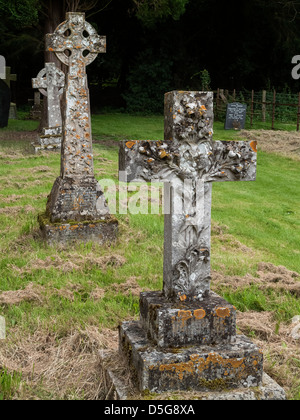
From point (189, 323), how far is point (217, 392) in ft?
1.51

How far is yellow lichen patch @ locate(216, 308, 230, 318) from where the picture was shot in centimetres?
321

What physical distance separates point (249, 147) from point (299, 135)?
15900mm

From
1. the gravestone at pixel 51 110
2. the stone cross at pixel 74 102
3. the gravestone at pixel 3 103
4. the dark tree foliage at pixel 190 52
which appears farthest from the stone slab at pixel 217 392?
the dark tree foliage at pixel 190 52

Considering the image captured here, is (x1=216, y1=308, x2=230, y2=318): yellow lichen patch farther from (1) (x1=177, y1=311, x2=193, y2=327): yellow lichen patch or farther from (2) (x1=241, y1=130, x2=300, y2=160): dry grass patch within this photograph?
(2) (x1=241, y1=130, x2=300, y2=160): dry grass patch

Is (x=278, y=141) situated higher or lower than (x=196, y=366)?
higher

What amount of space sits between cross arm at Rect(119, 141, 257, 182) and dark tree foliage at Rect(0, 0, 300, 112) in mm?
26780

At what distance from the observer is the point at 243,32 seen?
30469 mm

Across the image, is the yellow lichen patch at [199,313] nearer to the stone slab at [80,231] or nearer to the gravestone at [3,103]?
the stone slab at [80,231]

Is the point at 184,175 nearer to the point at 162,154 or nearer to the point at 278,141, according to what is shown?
the point at 162,154

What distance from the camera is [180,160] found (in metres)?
3.25

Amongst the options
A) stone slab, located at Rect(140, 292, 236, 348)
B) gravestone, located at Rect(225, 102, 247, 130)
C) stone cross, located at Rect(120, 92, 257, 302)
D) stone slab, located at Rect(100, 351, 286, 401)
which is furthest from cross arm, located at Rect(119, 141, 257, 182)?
gravestone, located at Rect(225, 102, 247, 130)

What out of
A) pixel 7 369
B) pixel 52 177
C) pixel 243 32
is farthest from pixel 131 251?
pixel 243 32

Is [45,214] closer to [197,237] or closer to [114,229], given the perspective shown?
[114,229]

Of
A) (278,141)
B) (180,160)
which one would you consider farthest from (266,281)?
(278,141)
